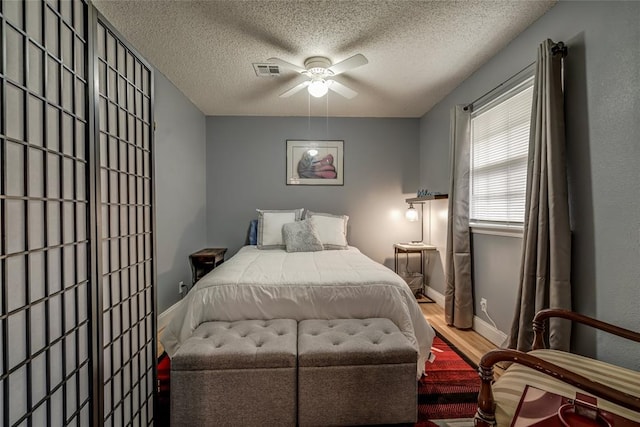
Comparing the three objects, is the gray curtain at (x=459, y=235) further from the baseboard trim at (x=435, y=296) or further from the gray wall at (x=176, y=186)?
the gray wall at (x=176, y=186)

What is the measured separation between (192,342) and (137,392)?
310 millimetres

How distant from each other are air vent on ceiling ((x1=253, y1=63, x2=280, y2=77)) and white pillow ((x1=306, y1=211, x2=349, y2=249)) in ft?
5.39

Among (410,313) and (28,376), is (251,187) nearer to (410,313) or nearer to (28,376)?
(410,313)

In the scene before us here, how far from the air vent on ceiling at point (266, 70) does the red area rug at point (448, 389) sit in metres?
2.81

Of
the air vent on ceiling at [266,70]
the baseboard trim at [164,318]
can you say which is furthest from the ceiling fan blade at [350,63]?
the baseboard trim at [164,318]

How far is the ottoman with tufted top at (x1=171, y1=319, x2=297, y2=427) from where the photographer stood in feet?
4.79

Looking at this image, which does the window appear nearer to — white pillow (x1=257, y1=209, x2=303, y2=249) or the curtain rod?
the curtain rod

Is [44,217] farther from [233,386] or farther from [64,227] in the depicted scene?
[233,386]

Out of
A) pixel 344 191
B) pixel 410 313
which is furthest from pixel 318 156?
pixel 410 313

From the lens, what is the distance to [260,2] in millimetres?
1869

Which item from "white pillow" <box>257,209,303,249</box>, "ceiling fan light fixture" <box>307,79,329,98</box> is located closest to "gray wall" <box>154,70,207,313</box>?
"white pillow" <box>257,209,303,249</box>

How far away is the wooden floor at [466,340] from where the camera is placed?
2.35m

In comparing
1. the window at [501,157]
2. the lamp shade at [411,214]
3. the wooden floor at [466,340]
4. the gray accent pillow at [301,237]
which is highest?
the window at [501,157]

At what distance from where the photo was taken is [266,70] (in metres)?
2.76
